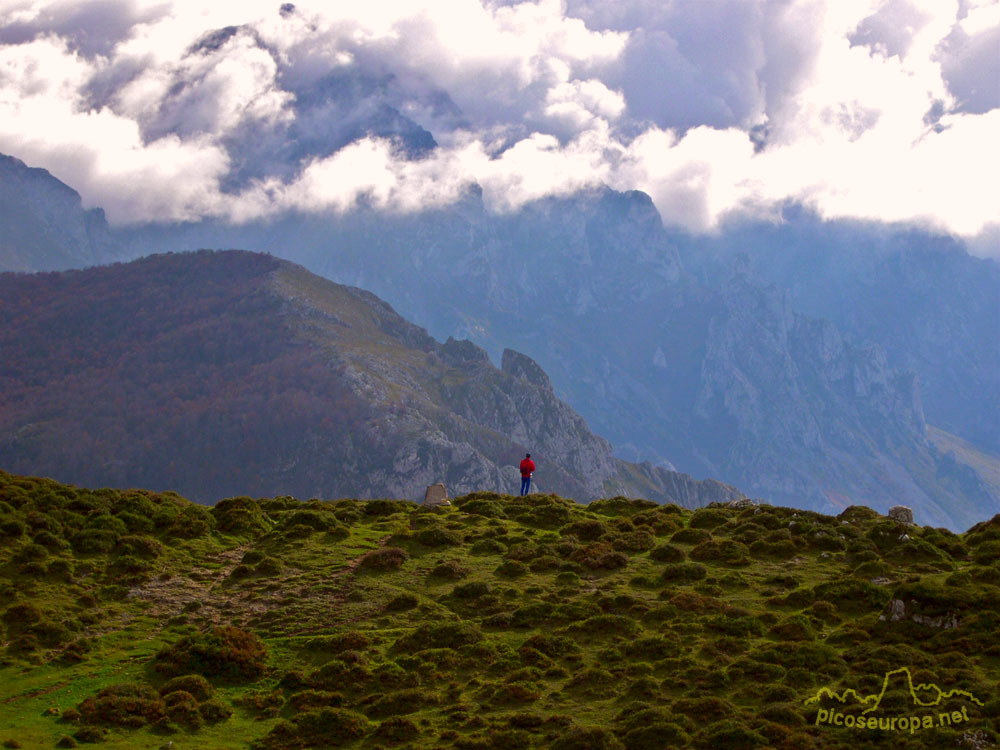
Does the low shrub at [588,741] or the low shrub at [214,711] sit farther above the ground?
the low shrub at [588,741]

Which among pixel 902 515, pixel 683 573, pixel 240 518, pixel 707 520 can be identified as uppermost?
pixel 902 515

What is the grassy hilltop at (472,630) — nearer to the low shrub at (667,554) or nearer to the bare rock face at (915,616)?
the bare rock face at (915,616)

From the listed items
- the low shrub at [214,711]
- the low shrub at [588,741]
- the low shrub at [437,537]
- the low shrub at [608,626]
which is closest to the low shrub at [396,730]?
the low shrub at [588,741]

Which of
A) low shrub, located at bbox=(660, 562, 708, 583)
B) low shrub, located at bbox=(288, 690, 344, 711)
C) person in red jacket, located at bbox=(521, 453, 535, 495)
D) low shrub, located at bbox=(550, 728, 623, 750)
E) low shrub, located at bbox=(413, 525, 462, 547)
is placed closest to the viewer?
low shrub, located at bbox=(550, 728, 623, 750)

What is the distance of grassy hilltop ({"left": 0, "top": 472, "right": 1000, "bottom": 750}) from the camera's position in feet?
103

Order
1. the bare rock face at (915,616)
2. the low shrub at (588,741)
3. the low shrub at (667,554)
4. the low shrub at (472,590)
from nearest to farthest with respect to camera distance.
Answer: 1. the low shrub at (588,741)
2. the bare rock face at (915,616)
3. the low shrub at (472,590)
4. the low shrub at (667,554)

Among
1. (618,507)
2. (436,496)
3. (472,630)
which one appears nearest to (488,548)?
(472,630)

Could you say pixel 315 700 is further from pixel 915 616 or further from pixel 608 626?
pixel 915 616

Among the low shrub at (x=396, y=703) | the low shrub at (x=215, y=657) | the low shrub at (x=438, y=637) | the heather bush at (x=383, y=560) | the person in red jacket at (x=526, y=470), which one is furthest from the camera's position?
the person in red jacket at (x=526, y=470)

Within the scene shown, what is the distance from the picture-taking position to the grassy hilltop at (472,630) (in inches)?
1235

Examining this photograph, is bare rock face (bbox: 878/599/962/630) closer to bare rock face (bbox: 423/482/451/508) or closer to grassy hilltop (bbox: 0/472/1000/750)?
grassy hilltop (bbox: 0/472/1000/750)

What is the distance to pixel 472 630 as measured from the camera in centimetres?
4025

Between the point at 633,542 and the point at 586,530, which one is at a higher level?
the point at 586,530

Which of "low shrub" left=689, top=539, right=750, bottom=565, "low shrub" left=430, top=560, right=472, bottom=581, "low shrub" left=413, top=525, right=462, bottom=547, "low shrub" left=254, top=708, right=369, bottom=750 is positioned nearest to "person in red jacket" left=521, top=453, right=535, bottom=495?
"low shrub" left=413, top=525, right=462, bottom=547
